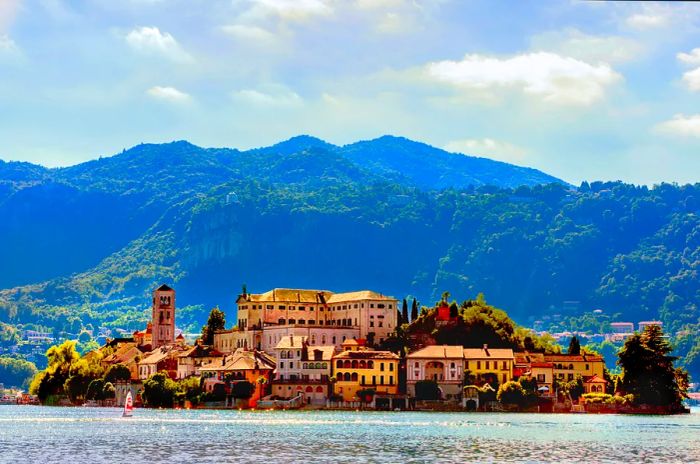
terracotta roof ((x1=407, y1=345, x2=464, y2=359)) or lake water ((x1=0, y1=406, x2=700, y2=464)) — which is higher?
terracotta roof ((x1=407, y1=345, x2=464, y2=359))

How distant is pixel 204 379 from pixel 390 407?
26498 mm

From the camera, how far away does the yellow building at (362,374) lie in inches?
7411

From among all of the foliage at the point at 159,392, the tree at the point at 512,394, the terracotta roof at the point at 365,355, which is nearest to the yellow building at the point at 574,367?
the tree at the point at 512,394

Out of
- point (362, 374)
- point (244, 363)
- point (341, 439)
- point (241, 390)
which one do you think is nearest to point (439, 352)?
point (362, 374)

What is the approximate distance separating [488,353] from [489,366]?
2.58 m

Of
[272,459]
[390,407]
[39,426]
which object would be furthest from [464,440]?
[390,407]

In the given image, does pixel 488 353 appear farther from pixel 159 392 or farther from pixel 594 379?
pixel 159 392

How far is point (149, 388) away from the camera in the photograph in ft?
623

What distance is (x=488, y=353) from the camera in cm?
19338

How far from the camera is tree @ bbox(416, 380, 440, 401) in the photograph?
618 ft

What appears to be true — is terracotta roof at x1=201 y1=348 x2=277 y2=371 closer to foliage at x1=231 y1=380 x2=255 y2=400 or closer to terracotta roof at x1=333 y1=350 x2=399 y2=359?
foliage at x1=231 y1=380 x2=255 y2=400

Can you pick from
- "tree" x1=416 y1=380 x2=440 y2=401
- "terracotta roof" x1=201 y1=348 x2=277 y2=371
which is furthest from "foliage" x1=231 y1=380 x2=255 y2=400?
"tree" x1=416 y1=380 x2=440 y2=401

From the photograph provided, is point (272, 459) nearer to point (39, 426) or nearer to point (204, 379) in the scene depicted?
point (39, 426)

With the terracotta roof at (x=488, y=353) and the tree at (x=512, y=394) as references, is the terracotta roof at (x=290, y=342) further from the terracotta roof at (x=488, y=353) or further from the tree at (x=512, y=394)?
the tree at (x=512, y=394)
